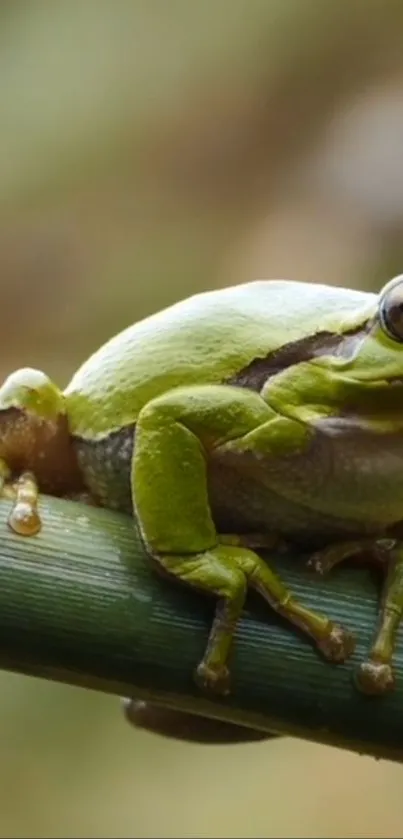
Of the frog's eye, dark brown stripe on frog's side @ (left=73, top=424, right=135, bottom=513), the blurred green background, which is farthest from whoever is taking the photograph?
the blurred green background

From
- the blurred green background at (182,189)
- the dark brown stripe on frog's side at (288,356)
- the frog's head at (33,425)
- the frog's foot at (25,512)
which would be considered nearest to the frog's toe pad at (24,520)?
the frog's foot at (25,512)

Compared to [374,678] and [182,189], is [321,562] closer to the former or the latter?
[374,678]

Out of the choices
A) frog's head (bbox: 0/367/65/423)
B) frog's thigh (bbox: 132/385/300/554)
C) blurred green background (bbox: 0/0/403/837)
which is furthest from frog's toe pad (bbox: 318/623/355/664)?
blurred green background (bbox: 0/0/403/837)

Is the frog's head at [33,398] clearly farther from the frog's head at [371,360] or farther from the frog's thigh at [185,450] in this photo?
the frog's head at [371,360]

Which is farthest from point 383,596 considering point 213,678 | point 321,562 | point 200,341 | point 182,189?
point 182,189

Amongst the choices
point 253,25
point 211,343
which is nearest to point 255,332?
point 211,343

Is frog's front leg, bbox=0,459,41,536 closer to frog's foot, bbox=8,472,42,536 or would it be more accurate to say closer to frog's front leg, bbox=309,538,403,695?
frog's foot, bbox=8,472,42,536

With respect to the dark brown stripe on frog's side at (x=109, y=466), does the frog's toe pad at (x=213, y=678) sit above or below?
below
